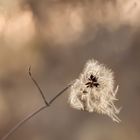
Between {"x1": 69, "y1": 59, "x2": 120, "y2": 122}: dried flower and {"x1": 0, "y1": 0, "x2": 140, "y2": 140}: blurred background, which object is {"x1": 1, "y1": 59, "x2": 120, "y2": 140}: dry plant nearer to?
{"x1": 69, "y1": 59, "x2": 120, "y2": 122}: dried flower

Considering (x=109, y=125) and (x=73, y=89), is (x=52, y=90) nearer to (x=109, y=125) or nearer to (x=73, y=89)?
(x=109, y=125)

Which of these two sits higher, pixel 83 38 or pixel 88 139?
pixel 83 38

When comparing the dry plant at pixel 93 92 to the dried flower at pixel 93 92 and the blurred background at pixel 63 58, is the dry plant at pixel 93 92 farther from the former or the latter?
the blurred background at pixel 63 58

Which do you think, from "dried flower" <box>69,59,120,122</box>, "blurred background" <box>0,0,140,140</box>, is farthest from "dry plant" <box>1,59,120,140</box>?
"blurred background" <box>0,0,140,140</box>

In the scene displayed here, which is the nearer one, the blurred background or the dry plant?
the dry plant

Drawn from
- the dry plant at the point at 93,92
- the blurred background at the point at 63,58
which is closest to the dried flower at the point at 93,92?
the dry plant at the point at 93,92

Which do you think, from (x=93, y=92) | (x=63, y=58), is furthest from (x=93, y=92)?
(x=63, y=58)

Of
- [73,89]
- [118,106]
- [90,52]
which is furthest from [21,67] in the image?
[73,89]

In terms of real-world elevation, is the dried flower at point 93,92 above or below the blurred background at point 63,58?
below

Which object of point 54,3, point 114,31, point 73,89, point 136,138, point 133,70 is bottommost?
point 73,89
